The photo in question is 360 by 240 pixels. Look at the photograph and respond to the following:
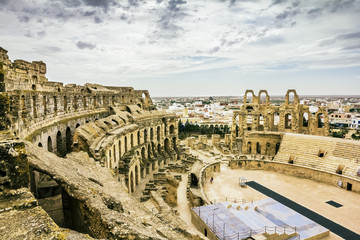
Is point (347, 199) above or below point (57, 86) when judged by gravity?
below

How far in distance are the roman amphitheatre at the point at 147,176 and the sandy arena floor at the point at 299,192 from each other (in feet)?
0.32

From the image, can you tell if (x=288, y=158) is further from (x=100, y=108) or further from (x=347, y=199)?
(x=100, y=108)

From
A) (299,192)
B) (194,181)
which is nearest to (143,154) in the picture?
(194,181)

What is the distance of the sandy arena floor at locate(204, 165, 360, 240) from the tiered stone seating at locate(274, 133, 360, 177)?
219 cm

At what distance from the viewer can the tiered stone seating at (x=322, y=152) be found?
2420 centimetres

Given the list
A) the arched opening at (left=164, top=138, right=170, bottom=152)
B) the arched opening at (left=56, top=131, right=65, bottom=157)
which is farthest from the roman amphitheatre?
the arched opening at (left=164, top=138, right=170, bottom=152)

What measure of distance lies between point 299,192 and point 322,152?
7135 millimetres

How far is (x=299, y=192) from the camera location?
22.2 m

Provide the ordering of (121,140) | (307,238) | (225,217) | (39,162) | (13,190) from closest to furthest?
(13,190) → (39,162) → (307,238) → (225,217) → (121,140)

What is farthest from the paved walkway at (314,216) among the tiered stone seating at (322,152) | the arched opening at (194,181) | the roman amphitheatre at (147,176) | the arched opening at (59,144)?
the arched opening at (59,144)

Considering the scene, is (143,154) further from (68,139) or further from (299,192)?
(299,192)

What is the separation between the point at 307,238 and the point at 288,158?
14840 millimetres

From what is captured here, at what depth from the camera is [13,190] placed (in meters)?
4.79

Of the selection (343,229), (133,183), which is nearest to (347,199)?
(343,229)
